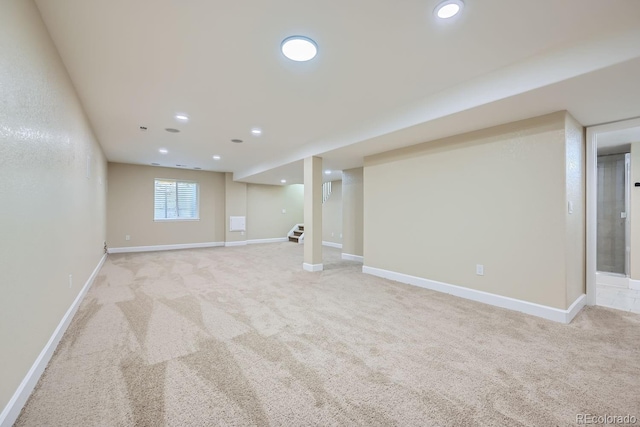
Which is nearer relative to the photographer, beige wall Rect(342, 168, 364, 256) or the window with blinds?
beige wall Rect(342, 168, 364, 256)

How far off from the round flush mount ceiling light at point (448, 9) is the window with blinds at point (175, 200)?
26.3 feet

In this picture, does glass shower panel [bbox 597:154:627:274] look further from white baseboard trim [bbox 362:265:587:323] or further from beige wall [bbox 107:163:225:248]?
beige wall [bbox 107:163:225:248]

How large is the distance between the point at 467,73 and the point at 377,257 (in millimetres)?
3008

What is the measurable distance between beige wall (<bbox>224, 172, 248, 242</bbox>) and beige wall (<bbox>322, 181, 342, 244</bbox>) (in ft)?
9.27

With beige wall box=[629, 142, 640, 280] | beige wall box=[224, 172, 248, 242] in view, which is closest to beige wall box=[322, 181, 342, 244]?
beige wall box=[224, 172, 248, 242]

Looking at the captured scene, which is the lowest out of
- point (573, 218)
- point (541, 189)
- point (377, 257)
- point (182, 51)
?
point (377, 257)

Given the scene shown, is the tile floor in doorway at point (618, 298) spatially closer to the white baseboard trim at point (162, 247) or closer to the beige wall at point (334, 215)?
the beige wall at point (334, 215)

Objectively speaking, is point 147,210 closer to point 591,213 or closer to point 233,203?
point 233,203

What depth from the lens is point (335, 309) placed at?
298cm

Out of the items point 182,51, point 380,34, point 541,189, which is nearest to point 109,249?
point 182,51

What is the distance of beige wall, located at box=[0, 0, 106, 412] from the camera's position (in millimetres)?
1359

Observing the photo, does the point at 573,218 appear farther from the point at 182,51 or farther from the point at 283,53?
the point at 182,51

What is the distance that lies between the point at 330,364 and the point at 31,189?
2331 mm

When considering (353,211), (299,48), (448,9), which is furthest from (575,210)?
(353,211)
